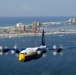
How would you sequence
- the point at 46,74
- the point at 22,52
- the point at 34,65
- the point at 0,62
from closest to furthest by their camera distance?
the point at 22,52 < the point at 46,74 < the point at 34,65 < the point at 0,62

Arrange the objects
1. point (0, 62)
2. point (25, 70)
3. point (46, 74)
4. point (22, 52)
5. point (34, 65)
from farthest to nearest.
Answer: point (0, 62), point (34, 65), point (25, 70), point (46, 74), point (22, 52)

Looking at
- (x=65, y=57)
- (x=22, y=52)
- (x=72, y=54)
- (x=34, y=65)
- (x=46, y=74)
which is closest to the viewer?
(x=22, y=52)

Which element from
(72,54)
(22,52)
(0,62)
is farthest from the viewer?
(72,54)

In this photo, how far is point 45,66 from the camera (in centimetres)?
5478

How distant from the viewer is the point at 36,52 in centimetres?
3697

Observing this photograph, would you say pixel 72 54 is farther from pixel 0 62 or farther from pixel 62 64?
pixel 0 62

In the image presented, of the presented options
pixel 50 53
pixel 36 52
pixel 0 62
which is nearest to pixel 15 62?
pixel 0 62

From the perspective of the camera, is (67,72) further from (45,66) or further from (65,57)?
(65,57)

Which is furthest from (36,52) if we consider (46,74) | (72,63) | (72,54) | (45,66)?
(72,54)

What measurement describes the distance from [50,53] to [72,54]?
491cm

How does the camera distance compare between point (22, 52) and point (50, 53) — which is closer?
point (22, 52)

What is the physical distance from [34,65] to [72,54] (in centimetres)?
1512

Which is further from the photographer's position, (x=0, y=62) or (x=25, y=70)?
(x=0, y=62)

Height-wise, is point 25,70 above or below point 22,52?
below
